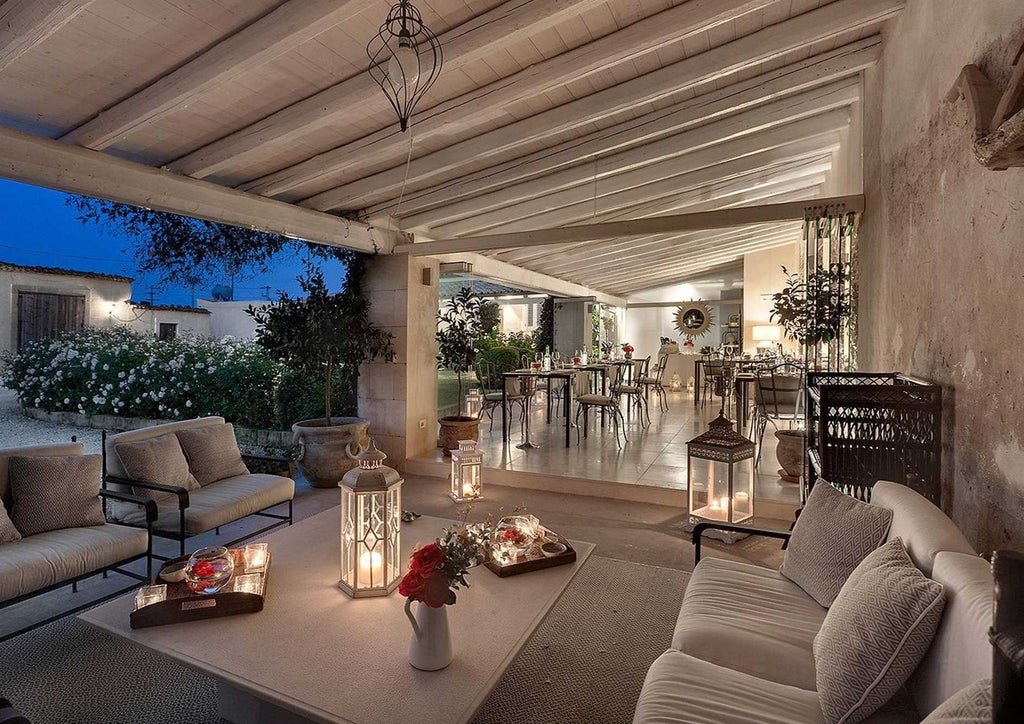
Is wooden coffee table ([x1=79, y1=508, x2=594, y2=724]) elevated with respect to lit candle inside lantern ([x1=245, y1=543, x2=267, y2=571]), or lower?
lower

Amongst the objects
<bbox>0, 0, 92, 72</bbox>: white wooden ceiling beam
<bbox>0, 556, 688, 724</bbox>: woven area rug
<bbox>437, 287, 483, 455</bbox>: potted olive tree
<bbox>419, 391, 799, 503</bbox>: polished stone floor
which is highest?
<bbox>0, 0, 92, 72</bbox>: white wooden ceiling beam

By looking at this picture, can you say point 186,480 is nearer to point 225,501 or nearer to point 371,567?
point 225,501

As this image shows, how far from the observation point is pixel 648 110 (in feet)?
13.9

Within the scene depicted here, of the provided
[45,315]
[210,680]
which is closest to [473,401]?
[45,315]

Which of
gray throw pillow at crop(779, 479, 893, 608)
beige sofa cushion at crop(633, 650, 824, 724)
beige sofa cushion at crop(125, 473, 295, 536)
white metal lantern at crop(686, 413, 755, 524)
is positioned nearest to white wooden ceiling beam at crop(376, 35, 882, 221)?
white metal lantern at crop(686, 413, 755, 524)

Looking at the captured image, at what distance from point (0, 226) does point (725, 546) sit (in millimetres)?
4764

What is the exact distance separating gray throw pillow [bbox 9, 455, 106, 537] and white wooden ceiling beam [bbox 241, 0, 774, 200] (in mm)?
2443

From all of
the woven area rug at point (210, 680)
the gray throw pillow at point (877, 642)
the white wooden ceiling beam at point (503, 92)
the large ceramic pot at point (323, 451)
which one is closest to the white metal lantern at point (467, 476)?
the large ceramic pot at point (323, 451)

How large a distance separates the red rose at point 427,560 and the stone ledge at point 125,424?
12.1ft

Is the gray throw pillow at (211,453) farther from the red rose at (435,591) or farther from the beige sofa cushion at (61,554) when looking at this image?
the red rose at (435,591)

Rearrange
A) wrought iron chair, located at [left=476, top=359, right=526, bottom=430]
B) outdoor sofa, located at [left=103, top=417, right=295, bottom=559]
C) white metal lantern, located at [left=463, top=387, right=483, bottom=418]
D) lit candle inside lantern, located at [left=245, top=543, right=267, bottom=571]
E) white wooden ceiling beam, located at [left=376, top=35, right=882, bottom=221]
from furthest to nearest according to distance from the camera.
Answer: white metal lantern, located at [left=463, top=387, right=483, bottom=418]
wrought iron chair, located at [left=476, top=359, right=526, bottom=430]
white wooden ceiling beam, located at [left=376, top=35, right=882, bottom=221]
outdoor sofa, located at [left=103, top=417, right=295, bottom=559]
lit candle inside lantern, located at [left=245, top=543, right=267, bottom=571]

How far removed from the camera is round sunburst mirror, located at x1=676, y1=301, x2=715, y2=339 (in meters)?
13.8

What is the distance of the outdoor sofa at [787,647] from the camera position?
1278 mm

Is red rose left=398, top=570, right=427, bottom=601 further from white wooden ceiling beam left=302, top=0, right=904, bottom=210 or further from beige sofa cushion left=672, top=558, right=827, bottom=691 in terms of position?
white wooden ceiling beam left=302, top=0, right=904, bottom=210
